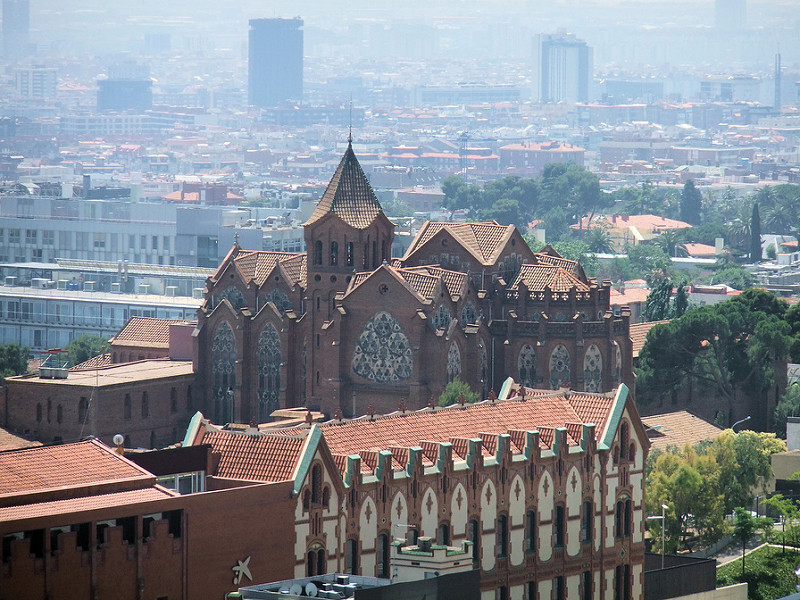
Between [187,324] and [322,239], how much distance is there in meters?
13.2

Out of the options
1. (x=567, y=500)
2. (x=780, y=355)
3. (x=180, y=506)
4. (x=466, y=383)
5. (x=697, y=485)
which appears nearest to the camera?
(x=180, y=506)

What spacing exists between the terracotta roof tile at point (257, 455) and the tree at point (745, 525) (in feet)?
96.1

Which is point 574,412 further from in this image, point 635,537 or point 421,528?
point 421,528

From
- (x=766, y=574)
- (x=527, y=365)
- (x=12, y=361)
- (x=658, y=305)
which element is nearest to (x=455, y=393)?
(x=527, y=365)

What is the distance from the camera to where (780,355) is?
473 ft

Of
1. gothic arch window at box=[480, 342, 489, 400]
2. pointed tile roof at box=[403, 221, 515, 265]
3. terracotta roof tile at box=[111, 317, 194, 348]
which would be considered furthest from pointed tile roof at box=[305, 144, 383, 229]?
terracotta roof tile at box=[111, 317, 194, 348]

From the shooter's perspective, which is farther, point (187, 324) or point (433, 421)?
point (187, 324)

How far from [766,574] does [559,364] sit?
31.8 m

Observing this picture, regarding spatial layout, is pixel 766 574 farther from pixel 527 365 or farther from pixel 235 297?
pixel 235 297

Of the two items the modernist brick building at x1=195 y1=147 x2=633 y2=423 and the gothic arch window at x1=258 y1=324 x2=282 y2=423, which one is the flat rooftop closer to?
the modernist brick building at x1=195 y1=147 x2=633 y2=423

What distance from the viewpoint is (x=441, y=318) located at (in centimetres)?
13075

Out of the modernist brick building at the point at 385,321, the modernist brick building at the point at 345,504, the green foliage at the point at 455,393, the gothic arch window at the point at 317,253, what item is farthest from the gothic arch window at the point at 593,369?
the modernist brick building at the point at 345,504

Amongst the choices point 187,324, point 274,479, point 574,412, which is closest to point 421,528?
point 274,479

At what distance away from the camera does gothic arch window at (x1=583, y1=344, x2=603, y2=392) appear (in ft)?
435
